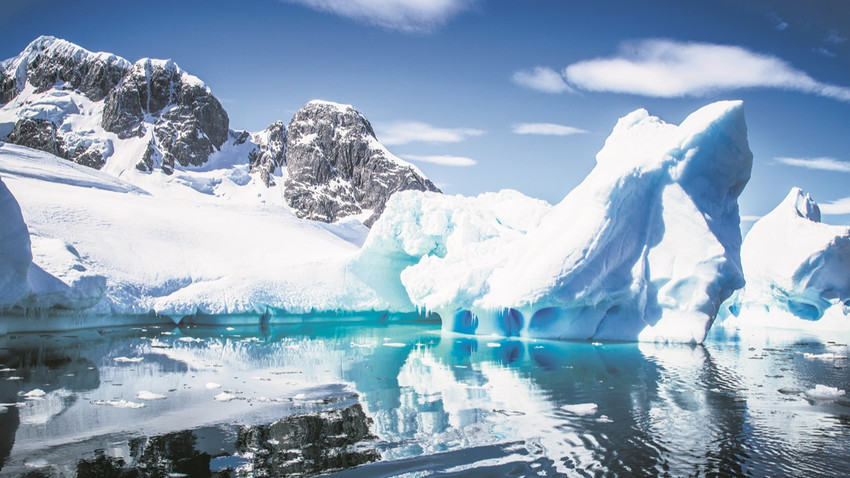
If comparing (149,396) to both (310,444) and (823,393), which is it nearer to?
(310,444)

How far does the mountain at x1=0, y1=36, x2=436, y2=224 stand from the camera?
8131cm

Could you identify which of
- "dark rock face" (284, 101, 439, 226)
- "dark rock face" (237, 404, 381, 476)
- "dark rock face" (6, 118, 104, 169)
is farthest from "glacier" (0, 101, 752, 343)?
"dark rock face" (284, 101, 439, 226)

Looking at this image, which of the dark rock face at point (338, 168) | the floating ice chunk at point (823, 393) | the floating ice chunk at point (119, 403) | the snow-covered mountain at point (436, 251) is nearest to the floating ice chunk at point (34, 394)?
Result: the floating ice chunk at point (119, 403)

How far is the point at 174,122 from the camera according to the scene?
88938 millimetres

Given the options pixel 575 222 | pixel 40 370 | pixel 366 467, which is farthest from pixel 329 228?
pixel 366 467

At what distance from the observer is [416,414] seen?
676 cm

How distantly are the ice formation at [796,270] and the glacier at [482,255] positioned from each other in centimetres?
842

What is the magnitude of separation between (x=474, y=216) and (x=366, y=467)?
15.5 meters

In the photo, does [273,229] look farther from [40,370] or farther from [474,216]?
[40,370]

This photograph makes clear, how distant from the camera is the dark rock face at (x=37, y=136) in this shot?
7806 centimetres

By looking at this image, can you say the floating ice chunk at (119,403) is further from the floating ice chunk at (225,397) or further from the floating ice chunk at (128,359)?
the floating ice chunk at (128,359)

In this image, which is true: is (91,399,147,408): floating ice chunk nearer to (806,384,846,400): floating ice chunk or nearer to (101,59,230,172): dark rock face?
(806,384,846,400): floating ice chunk

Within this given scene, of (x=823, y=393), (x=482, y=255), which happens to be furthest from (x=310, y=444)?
(x=482, y=255)

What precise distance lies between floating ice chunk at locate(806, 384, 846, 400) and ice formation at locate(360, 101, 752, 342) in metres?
5.88
